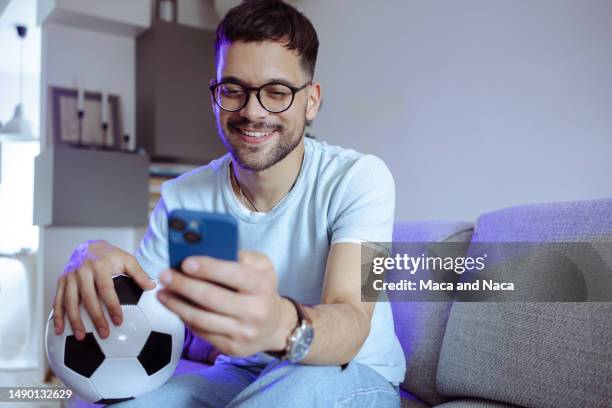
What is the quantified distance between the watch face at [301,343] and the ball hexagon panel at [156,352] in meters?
0.37

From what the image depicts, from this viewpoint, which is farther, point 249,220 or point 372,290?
point 249,220

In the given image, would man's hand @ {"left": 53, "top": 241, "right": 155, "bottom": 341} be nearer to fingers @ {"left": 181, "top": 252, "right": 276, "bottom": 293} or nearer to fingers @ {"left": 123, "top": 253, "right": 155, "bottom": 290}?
fingers @ {"left": 123, "top": 253, "right": 155, "bottom": 290}

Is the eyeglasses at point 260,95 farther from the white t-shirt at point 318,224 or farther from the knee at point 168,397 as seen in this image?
the knee at point 168,397

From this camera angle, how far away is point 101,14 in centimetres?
324

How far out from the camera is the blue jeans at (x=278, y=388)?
2.88 ft

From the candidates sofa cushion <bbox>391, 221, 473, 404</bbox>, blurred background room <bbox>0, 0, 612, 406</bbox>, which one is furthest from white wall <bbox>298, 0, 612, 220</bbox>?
sofa cushion <bbox>391, 221, 473, 404</bbox>

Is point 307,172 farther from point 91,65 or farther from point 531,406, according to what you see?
point 91,65

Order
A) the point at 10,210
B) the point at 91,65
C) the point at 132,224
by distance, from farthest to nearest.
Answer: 1. the point at 10,210
2. the point at 91,65
3. the point at 132,224

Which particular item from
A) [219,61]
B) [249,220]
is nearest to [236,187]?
[249,220]

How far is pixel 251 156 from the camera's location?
120 centimetres

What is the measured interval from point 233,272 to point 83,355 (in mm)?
545

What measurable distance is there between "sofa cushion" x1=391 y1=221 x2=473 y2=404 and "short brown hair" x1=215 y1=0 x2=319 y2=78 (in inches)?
21.8

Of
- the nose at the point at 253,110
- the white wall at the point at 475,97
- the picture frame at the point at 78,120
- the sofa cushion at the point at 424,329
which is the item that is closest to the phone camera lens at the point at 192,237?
the nose at the point at 253,110

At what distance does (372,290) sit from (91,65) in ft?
9.86
